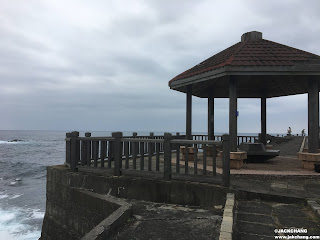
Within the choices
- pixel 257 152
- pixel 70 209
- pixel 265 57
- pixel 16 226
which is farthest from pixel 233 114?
pixel 16 226

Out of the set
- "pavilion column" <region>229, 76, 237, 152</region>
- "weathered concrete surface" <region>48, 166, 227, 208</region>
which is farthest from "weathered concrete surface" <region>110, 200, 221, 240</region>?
"pavilion column" <region>229, 76, 237, 152</region>

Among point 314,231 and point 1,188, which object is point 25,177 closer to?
point 1,188

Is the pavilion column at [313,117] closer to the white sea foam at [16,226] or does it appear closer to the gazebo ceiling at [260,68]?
the gazebo ceiling at [260,68]

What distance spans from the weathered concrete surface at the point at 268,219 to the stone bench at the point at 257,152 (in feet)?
13.4

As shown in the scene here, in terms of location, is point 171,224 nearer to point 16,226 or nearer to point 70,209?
point 70,209

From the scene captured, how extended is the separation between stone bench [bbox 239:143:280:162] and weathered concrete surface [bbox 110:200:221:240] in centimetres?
454

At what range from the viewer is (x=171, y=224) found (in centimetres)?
457

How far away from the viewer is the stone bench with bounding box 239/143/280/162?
9062 mm

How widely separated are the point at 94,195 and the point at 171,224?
2522 millimetres

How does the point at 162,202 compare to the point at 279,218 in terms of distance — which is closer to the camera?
the point at 279,218

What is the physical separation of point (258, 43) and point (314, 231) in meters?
6.97

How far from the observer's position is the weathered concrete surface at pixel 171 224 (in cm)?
409

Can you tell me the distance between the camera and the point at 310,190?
5730 millimetres

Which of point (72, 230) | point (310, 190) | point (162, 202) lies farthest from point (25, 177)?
point (310, 190)
